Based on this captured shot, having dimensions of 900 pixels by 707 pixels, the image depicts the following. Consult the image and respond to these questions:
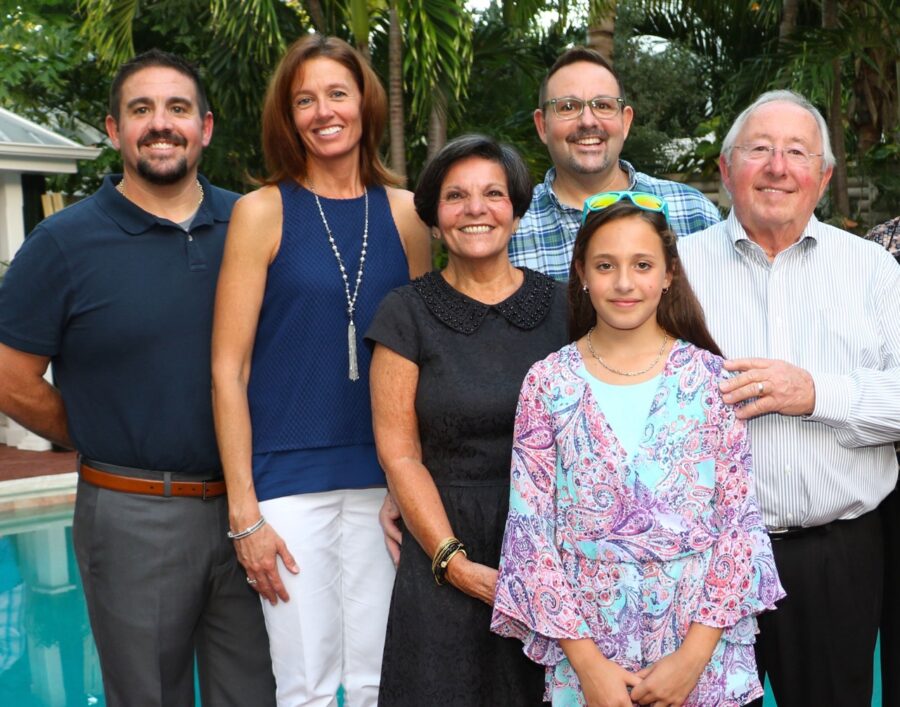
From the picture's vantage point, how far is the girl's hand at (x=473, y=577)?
2.59 metres

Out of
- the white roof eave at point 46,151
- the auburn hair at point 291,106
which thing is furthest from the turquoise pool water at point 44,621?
the white roof eave at point 46,151

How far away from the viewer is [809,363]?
9.05ft

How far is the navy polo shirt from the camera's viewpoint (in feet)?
9.55

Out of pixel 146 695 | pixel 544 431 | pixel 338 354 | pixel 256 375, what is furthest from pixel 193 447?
pixel 544 431

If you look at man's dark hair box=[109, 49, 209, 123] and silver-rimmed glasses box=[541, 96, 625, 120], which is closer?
man's dark hair box=[109, 49, 209, 123]

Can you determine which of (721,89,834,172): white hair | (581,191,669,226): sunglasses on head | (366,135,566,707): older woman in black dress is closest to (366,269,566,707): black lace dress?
(366,135,566,707): older woman in black dress

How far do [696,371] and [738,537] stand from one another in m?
0.40

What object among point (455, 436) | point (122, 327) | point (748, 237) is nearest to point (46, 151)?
point (122, 327)

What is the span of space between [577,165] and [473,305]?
0.90 metres

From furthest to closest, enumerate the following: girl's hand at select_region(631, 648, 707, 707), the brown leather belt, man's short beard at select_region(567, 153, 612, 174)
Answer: man's short beard at select_region(567, 153, 612, 174) → the brown leather belt → girl's hand at select_region(631, 648, 707, 707)

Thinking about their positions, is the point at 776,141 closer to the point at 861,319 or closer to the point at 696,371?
the point at 861,319

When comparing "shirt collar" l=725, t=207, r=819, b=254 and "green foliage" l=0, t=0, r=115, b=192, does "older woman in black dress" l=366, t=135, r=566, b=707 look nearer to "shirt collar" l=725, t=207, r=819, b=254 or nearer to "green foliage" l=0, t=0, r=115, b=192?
"shirt collar" l=725, t=207, r=819, b=254

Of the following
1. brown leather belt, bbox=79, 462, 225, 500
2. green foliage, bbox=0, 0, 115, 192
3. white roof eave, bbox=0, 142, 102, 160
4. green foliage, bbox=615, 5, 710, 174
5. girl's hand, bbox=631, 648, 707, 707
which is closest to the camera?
girl's hand, bbox=631, 648, 707, 707

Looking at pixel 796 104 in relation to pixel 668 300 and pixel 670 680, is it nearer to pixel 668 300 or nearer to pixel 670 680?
pixel 668 300
